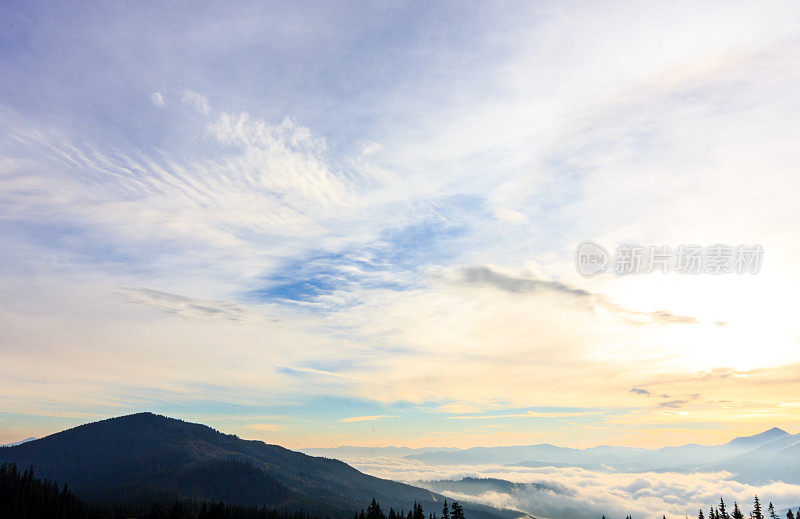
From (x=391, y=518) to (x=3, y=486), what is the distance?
192m

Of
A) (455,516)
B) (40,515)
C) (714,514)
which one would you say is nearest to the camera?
(455,516)

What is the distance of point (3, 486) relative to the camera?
196125 millimetres

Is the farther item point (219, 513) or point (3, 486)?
point (3, 486)

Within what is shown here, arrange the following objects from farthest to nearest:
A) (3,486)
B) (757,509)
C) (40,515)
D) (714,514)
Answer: (3,486), (40,515), (714,514), (757,509)

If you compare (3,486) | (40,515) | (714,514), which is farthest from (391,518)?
(3,486)

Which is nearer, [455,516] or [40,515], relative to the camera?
[455,516]

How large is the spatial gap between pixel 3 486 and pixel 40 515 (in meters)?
40.0

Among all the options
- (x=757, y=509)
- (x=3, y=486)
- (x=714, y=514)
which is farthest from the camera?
(x=3, y=486)

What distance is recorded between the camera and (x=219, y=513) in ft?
467

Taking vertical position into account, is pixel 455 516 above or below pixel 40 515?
above

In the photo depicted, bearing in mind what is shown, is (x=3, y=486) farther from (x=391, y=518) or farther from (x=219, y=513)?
(x=391, y=518)

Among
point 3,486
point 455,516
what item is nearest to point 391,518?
point 455,516

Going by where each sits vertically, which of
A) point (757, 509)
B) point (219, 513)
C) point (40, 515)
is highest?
point (757, 509)

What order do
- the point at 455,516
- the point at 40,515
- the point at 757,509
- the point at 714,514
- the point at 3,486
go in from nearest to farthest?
the point at 455,516, the point at 757,509, the point at 714,514, the point at 40,515, the point at 3,486
